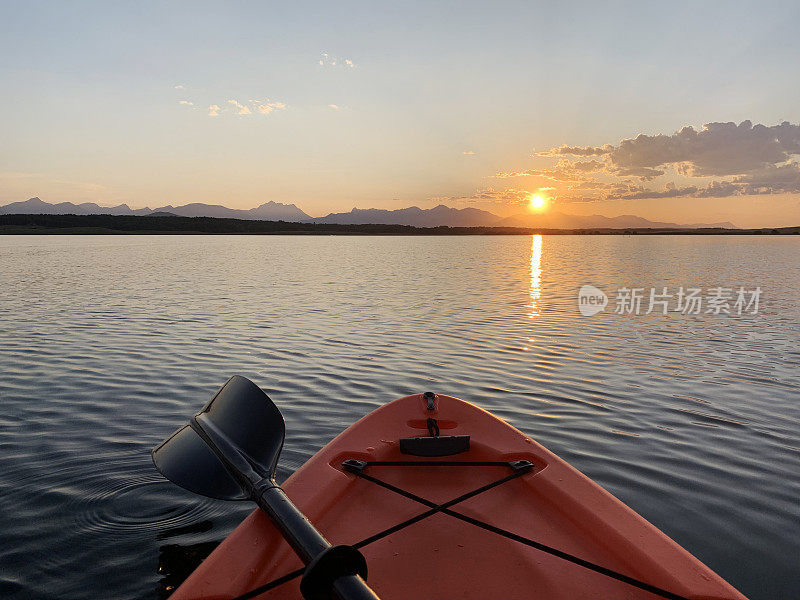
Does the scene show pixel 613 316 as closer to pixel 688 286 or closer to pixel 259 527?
pixel 688 286

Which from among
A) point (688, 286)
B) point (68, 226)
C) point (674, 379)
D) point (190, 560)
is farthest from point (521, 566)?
point (68, 226)

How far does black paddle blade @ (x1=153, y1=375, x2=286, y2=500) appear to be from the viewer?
12.1 ft

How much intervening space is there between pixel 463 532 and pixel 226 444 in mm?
1816

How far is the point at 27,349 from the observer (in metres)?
11.5

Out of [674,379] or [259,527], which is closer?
[259,527]

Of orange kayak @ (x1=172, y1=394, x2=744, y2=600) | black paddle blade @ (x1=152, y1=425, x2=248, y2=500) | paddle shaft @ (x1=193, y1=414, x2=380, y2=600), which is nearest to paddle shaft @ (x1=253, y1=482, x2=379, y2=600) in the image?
paddle shaft @ (x1=193, y1=414, x2=380, y2=600)

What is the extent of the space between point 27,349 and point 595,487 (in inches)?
480

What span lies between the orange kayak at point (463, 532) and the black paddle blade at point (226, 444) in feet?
1.18

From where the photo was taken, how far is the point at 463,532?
3.64 meters

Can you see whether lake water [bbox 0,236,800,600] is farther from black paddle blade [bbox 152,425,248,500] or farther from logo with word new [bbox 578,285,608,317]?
black paddle blade [bbox 152,425,248,500]

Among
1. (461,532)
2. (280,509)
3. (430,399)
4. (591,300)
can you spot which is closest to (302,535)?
(280,509)

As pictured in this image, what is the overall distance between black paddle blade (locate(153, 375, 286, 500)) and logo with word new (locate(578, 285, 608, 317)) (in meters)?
15.0

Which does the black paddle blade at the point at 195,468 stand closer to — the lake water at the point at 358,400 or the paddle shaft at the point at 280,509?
the paddle shaft at the point at 280,509

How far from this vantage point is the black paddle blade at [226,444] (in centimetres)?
369
